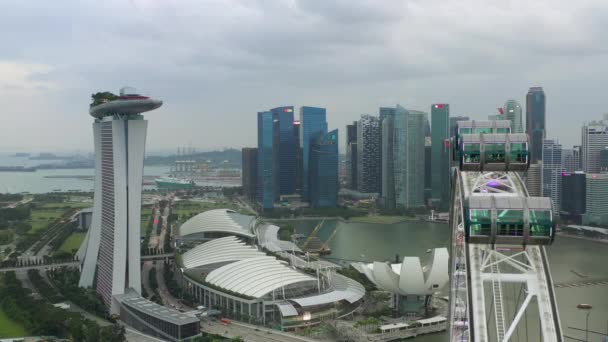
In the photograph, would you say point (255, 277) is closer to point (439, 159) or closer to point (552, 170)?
point (552, 170)

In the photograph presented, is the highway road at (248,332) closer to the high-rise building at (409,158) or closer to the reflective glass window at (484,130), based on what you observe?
the reflective glass window at (484,130)

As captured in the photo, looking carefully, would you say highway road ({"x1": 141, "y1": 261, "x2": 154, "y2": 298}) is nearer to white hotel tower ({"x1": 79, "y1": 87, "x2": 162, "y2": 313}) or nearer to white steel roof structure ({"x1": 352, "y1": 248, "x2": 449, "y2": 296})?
white hotel tower ({"x1": 79, "y1": 87, "x2": 162, "y2": 313})

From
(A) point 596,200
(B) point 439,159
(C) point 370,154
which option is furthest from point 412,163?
(A) point 596,200

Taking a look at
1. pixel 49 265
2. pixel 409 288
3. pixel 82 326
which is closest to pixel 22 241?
pixel 49 265

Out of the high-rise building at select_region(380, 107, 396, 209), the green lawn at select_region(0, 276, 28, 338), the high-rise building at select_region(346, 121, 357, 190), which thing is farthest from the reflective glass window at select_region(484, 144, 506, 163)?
the high-rise building at select_region(346, 121, 357, 190)

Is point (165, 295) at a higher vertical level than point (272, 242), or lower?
lower

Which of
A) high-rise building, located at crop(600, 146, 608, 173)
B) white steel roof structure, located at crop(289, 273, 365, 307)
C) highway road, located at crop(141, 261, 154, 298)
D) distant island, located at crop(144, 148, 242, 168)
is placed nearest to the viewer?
white steel roof structure, located at crop(289, 273, 365, 307)
